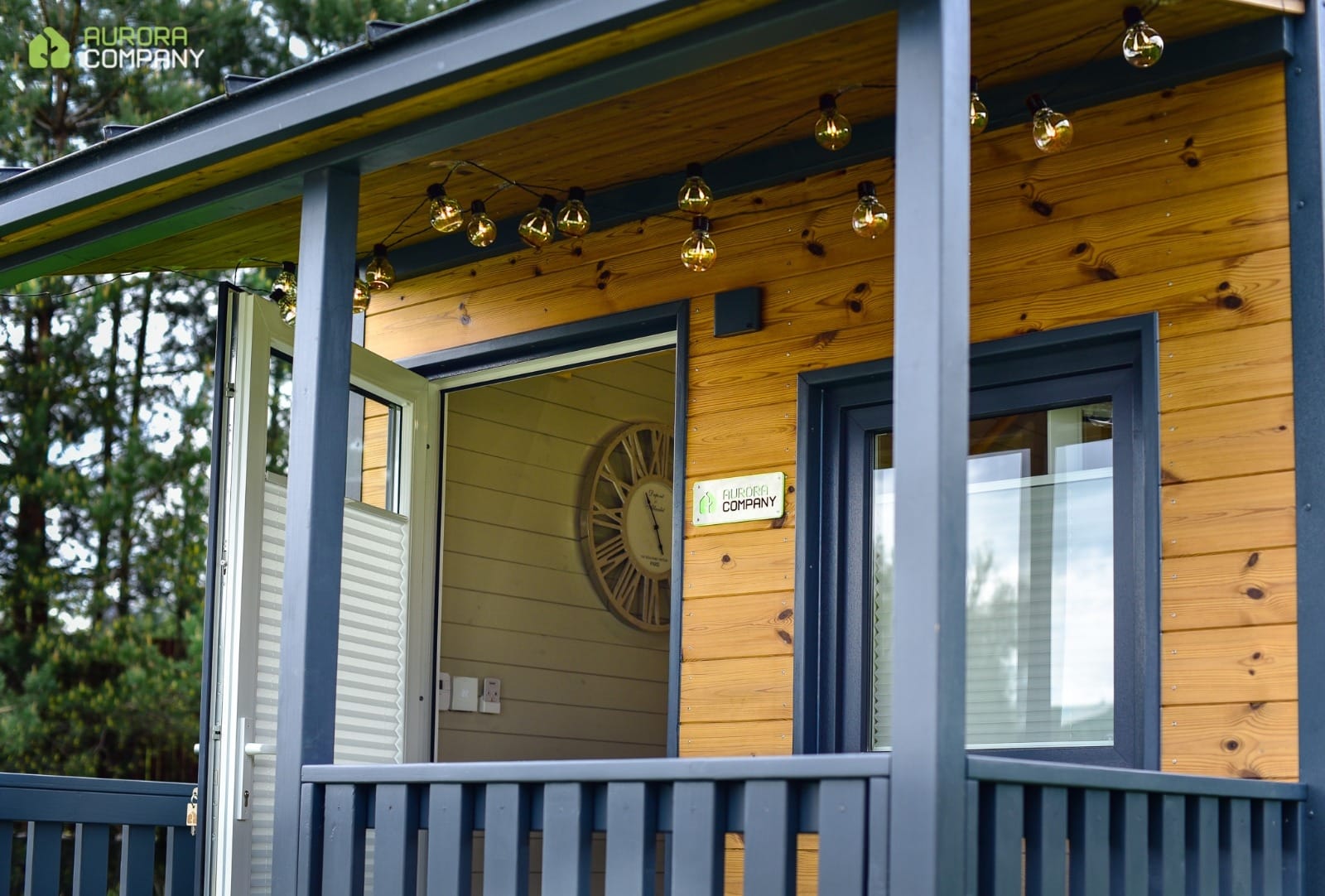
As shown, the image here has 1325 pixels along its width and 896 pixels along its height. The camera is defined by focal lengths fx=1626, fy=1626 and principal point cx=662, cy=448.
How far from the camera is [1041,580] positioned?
3889mm

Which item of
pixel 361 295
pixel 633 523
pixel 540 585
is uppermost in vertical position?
pixel 361 295

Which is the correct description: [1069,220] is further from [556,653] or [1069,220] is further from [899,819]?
[556,653]

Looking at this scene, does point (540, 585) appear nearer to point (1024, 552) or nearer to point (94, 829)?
point (94, 829)

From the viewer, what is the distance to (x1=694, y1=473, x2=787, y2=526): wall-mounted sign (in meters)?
4.29

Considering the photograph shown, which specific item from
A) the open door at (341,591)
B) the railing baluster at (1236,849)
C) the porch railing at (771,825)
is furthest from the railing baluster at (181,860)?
the railing baluster at (1236,849)

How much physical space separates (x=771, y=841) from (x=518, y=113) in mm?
1596

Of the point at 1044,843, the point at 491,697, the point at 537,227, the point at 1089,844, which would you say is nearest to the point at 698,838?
the point at 1044,843

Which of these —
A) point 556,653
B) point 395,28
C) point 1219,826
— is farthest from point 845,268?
point 556,653

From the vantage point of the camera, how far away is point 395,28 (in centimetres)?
339

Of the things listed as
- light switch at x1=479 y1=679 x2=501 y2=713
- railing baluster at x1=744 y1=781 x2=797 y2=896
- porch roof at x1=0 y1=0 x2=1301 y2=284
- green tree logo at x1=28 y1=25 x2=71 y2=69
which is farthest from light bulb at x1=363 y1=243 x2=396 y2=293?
green tree logo at x1=28 y1=25 x2=71 y2=69

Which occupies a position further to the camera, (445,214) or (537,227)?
(537,227)

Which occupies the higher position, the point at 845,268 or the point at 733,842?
the point at 845,268

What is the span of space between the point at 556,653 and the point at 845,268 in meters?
2.46

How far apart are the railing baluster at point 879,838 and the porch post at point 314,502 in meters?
1.36
